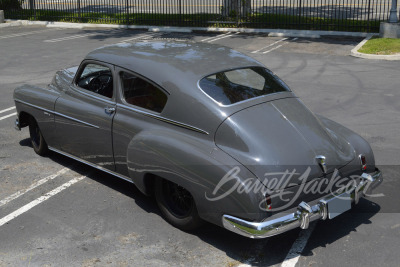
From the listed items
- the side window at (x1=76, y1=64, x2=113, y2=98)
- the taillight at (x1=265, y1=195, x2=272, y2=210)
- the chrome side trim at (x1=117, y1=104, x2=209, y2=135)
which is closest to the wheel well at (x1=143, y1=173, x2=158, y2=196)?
the chrome side trim at (x1=117, y1=104, x2=209, y2=135)

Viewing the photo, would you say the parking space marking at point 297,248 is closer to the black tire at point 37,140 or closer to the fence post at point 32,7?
the black tire at point 37,140

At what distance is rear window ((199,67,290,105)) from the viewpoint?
5.71 metres

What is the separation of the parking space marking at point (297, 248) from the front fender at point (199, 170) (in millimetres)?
592

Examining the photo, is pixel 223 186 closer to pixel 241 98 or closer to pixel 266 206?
pixel 266 206

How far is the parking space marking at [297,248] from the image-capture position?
16.9 feet

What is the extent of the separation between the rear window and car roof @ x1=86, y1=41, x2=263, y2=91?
9 centimetres

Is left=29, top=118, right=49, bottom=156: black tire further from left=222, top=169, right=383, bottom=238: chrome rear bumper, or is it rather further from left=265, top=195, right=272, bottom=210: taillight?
left=265, top=195, right=272, bottom=210: taillight

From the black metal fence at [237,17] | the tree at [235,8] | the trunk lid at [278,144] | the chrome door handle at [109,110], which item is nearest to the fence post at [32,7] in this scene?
the black metal fence at [237,17]

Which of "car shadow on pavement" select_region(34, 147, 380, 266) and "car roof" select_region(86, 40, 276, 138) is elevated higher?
"car roof" select_region(86, 40, 276, 138)

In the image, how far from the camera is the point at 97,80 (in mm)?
6945

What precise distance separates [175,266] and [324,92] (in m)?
7.08

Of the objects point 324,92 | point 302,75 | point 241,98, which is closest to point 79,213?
point 241,98

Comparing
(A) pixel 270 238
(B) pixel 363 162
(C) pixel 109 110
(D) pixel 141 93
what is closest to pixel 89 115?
(C) pixel 109 110

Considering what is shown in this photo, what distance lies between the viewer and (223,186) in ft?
16.5
